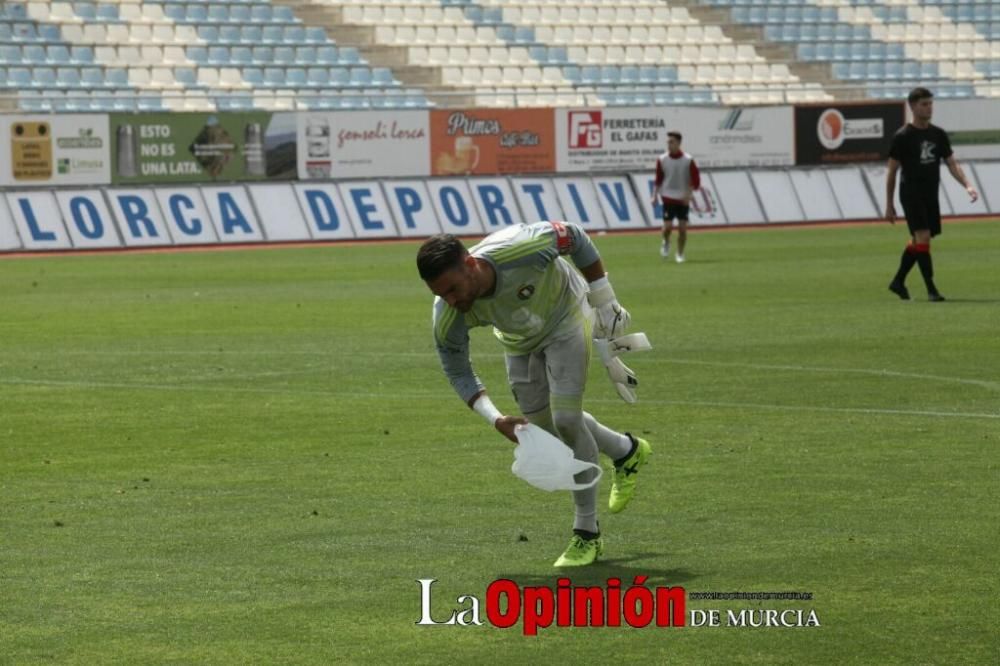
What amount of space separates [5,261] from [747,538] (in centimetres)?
2704

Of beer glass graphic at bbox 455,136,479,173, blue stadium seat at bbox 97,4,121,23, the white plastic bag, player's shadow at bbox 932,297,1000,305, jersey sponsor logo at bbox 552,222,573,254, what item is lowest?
beer glass graphic at bbox 455,136,479,173

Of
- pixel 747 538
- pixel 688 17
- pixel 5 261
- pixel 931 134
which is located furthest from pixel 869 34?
pixel 747 538

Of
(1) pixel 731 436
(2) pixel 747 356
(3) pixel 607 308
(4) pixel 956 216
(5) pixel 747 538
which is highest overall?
(3) pixel 607 308

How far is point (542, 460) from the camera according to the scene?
8375 millimetres

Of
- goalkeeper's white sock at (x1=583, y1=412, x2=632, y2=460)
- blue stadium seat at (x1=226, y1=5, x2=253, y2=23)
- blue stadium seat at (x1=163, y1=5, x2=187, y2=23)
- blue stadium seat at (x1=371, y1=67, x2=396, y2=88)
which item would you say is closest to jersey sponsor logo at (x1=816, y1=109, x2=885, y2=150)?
blue stadium seat at (x1=371, y1=67, x2=396, y2=88)

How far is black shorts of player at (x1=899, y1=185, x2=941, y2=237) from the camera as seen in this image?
22984 millimetres

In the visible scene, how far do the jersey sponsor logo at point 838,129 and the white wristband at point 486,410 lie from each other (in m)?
38.9

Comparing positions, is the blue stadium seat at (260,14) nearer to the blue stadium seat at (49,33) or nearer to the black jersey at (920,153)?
the blue stadium seat at (49,33)

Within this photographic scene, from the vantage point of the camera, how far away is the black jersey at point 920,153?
2308 centimetres

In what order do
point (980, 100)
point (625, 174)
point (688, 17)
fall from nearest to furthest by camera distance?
point (625, 174) → point (980, 100) → point (688, 17)

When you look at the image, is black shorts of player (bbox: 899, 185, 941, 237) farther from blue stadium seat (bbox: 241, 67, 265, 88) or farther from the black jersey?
blue stadium seat (bbox: 241, 67, 265, 88)

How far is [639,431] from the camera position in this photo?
13203 mm

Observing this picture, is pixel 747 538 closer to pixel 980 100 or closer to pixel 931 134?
pixel 931 134
